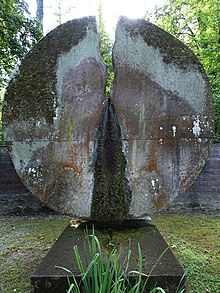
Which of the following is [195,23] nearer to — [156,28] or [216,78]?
[216,78]

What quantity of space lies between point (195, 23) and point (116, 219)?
855 cm

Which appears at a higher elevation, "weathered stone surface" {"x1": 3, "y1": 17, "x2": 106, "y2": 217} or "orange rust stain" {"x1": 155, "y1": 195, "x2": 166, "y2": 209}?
"weathered stone surface" {"x1": 3, "y1": 17, "x2": 106, "y2": 217}

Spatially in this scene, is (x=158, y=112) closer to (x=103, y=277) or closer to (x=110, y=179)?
(x=110, y=179)

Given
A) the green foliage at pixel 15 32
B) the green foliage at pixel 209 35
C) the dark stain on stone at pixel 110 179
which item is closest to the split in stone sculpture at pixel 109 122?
the dark stain on stone at pixel 110 179

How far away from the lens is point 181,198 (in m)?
4.73

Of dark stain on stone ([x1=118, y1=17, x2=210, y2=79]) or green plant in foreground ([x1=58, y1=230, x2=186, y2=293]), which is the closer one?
green plant in foreground ([x1=58, y1=230, x2=186, y2=293])

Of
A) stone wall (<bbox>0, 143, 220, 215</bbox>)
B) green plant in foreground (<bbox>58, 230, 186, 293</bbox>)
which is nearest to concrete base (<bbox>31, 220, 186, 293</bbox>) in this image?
green plant in foreground (<bbox>58, 230, 186, 293</bbox>)

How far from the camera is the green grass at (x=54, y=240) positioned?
2316 millimetres

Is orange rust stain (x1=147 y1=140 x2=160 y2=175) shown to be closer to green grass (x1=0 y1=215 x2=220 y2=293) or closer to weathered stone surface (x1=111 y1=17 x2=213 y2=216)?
weathered stone surface (x1=111 y1=17 x2=213 y2=216)

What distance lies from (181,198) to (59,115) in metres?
3.11

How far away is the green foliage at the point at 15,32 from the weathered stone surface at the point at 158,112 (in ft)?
11.5

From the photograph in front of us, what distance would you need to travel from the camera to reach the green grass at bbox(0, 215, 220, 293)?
7.60ft

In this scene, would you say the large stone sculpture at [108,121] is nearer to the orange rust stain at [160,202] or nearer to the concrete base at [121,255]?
the orange rust stain at [160,202]

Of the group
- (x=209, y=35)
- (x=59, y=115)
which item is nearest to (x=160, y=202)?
(x=59, y=115)
